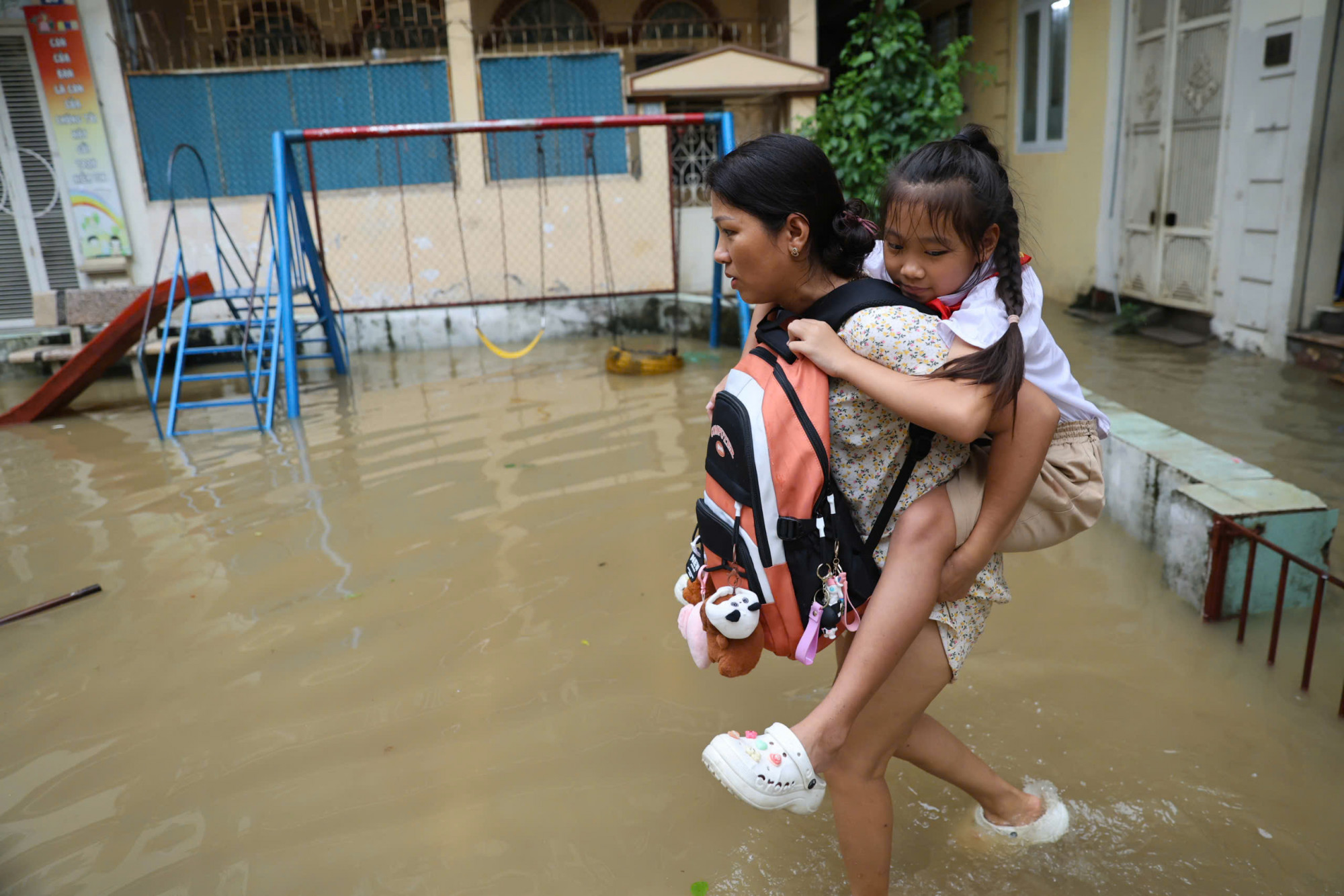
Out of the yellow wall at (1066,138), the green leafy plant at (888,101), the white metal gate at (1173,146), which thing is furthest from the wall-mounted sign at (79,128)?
the white metal gate at (1173,146)

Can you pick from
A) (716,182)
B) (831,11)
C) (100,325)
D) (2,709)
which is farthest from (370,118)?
(716,182)

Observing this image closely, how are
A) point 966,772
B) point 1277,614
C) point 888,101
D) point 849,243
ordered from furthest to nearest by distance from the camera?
1. point 888,101
2. point 1277,614
3. point 966,772
4. point 849,243

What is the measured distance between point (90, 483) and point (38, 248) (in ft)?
17.8

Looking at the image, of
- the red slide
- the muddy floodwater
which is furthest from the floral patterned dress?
the red slide

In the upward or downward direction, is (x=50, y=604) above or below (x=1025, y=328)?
below

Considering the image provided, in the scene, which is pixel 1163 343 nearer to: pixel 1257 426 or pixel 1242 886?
pixel 1257 426

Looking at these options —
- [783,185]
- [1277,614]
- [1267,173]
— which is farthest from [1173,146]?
[783,185]

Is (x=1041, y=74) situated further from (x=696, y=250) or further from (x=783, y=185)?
(x=783, y=185)

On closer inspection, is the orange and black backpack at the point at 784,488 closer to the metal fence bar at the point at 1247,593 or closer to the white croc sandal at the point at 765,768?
the white croc sandal at the point at 765,768

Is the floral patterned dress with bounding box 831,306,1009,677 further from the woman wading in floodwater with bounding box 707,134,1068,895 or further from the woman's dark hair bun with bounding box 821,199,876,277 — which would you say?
the woman's dark hair bun with bounding box 821,199,876,277

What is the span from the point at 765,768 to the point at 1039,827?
3.59 ft

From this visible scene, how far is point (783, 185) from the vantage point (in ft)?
5.19

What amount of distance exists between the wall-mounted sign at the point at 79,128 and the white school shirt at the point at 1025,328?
9748 mm

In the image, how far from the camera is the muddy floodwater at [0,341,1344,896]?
2246 mm
